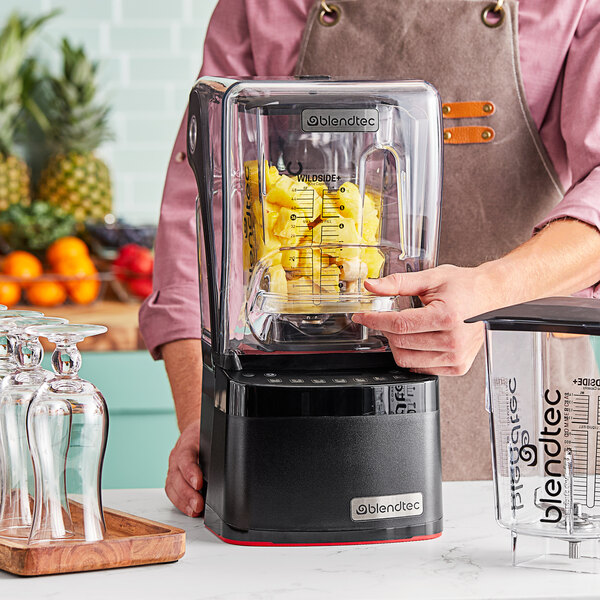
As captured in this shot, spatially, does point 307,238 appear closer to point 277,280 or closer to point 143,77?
point 277,280

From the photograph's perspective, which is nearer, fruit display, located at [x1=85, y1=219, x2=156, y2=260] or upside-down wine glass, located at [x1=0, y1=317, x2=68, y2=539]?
upside-down wine glass, located at [x1=0, y1=317, x2=68, y2=539]

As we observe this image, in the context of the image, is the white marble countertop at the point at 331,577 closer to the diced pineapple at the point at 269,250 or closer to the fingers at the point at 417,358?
the fingers at the point at 417,358

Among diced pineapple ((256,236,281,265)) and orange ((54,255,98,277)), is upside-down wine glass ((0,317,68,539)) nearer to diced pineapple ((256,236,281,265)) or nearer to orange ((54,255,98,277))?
diced pineapple ((256,236,281,265))

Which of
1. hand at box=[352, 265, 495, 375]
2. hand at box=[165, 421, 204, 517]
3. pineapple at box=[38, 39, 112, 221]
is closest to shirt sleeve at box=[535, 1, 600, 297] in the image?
hand at box=[352, 265, 495, 375]

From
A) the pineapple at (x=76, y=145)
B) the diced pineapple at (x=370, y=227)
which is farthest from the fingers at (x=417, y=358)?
the pineapple at (x=76, y=145)

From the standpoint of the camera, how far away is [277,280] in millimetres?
877

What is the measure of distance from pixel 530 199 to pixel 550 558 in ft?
2.08

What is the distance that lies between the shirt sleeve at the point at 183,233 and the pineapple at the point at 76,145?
51.0 inches

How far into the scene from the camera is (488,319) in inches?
30.3

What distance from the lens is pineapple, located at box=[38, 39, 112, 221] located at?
256 centimetres

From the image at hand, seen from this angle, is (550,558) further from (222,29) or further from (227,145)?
(222,29)

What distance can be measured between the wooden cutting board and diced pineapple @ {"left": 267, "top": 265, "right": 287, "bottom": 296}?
9.0 inches

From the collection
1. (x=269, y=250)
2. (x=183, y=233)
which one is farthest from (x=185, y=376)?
(x=269, y=250)

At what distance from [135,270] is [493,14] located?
50.2 inches
